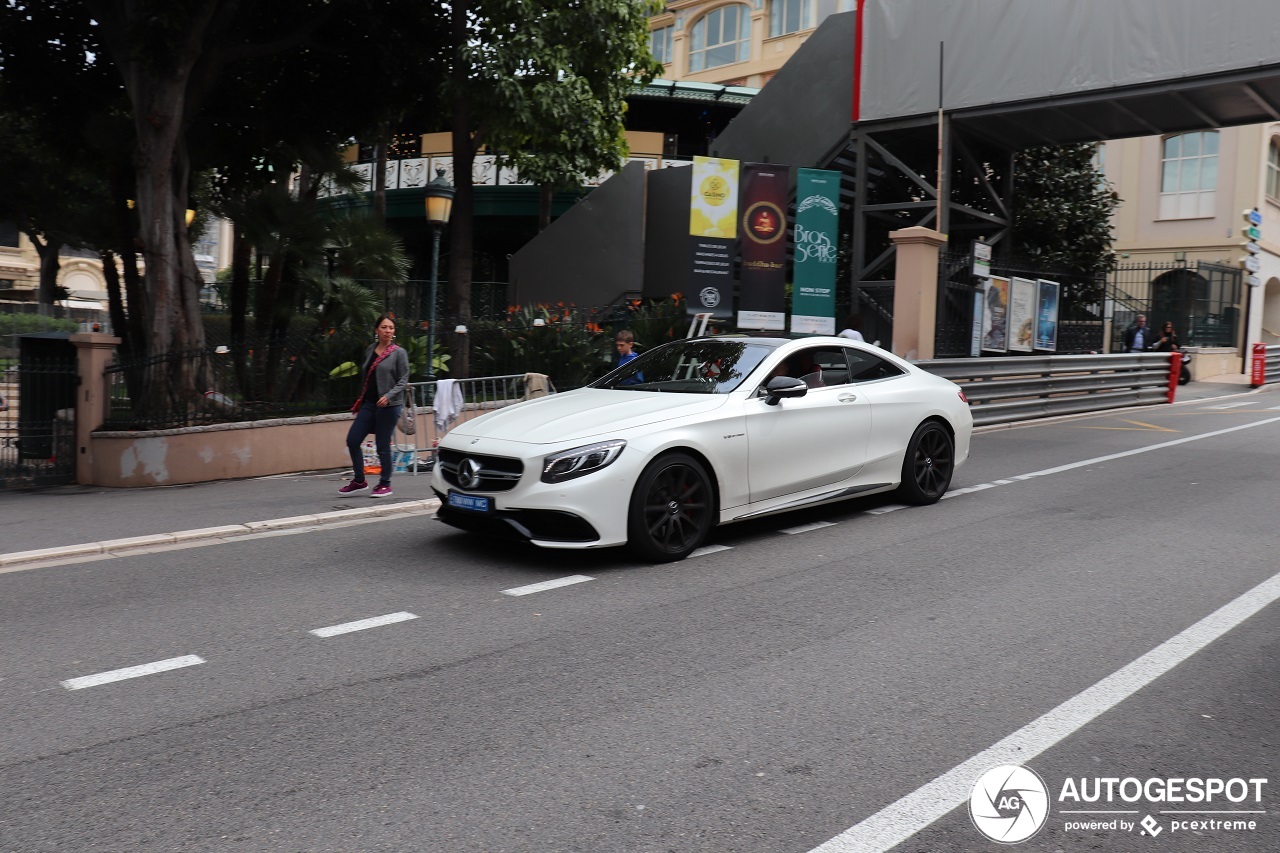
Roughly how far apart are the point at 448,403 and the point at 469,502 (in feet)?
16.1

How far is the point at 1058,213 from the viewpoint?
2570cm

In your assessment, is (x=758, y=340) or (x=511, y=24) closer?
(x=758, y=340)

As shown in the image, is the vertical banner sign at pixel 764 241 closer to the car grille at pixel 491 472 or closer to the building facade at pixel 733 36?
the car grille at pixel 491 472

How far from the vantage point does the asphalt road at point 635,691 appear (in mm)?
3527

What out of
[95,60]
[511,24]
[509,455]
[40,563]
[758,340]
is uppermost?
[511,24]

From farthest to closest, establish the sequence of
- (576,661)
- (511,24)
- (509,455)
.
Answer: (511,24), (509,455), (576,661)

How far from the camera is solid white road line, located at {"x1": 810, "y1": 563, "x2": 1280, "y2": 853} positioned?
3.44 metres

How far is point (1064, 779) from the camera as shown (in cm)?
386

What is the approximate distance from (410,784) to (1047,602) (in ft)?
13.1

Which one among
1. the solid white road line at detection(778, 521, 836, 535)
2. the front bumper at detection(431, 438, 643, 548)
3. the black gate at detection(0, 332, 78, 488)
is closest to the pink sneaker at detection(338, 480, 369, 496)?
the front bumper at detection(431, 438, 643, 548)

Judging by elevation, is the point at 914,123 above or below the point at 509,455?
above

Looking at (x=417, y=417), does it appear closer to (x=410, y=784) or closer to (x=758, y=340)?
(x=758, y=340)

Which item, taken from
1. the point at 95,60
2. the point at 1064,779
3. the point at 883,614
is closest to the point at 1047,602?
the point at 883,614

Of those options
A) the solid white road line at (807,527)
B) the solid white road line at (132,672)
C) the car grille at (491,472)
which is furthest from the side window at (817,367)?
the solid white road line at (132,672)
